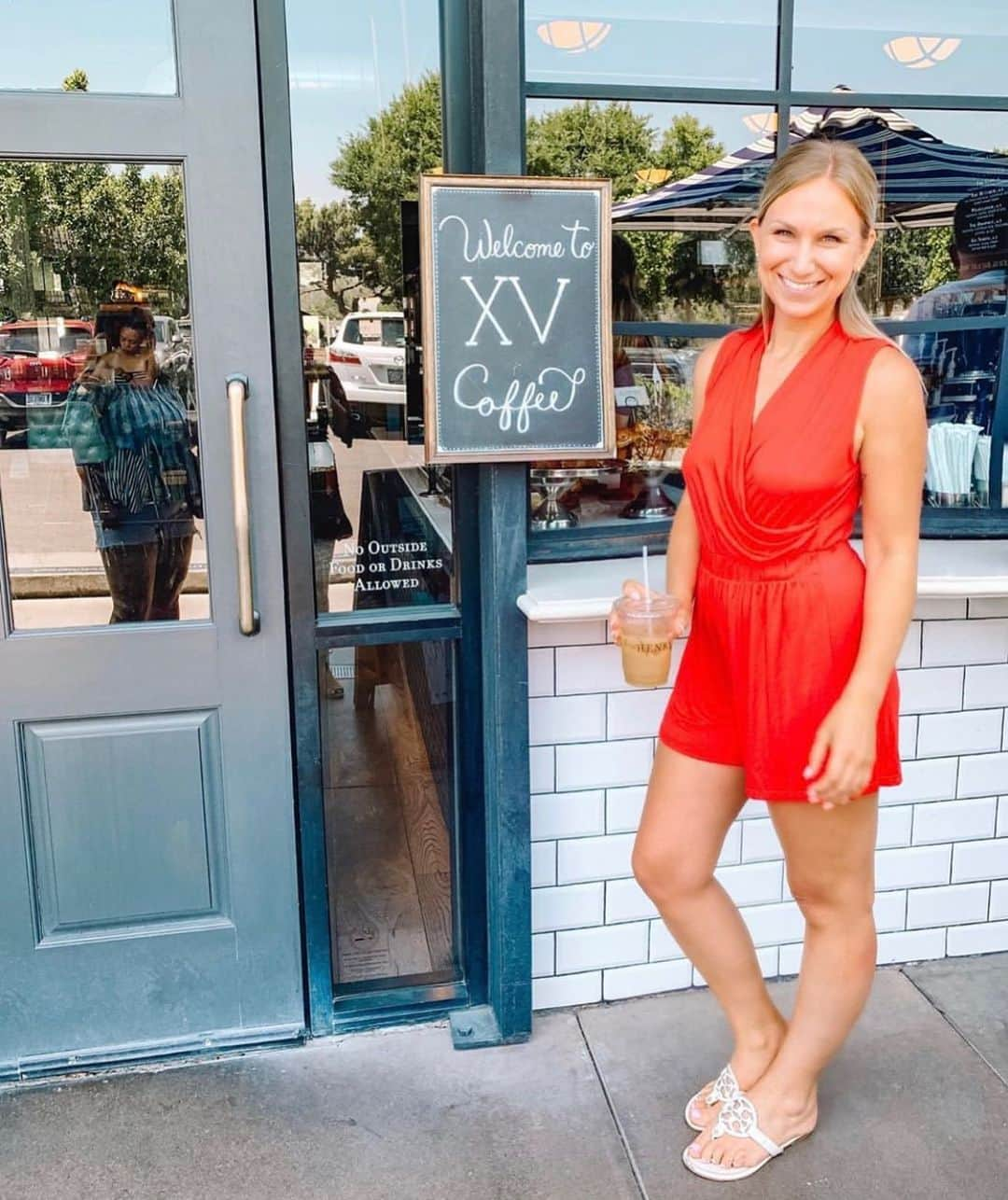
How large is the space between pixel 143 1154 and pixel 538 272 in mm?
1885

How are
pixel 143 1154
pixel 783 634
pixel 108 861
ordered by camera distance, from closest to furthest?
pixel 783 634 → pixel 143 1154 → pixel 108 861

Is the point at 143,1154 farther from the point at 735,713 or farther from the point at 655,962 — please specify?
the point at 735,713

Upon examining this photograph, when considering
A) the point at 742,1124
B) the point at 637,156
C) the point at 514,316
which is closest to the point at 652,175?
the point at 637,156

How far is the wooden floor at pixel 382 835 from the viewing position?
2.48 m

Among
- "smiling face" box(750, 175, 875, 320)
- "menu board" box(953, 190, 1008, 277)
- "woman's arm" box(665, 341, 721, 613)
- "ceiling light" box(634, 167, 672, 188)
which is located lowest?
"woman's arm" box(665, 341, 721, 613)

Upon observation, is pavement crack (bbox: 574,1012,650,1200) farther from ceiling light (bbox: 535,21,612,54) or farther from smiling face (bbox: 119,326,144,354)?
ceiling light (bbox: 535,21,612,54)

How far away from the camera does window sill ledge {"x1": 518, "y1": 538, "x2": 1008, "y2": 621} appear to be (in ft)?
7.46

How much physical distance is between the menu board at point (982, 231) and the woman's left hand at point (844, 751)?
5.20ft

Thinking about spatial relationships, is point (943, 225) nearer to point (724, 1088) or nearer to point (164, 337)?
point (164, 337)

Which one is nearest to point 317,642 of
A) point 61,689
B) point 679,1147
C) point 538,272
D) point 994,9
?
point 61,689

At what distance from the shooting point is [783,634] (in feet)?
6.18

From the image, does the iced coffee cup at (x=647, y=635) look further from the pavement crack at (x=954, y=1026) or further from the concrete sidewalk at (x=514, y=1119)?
the pavement crack at (x=954, y=1026)

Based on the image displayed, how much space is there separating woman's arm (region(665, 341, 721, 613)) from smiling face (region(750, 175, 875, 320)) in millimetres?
255

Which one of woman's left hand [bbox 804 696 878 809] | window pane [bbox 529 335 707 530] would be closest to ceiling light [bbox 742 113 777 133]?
window pane [bbox 529 335 707 530]
